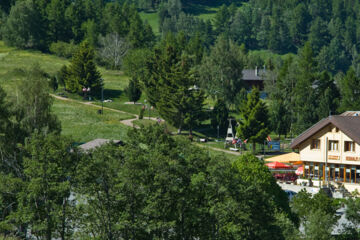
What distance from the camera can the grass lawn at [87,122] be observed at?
282 feet

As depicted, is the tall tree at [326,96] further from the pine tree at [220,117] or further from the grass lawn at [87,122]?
the grass lawn at [87,122]

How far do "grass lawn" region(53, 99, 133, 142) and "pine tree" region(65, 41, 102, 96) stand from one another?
513cm

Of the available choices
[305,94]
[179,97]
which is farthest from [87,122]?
[305,94]

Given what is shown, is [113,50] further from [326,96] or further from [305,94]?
[326,96]

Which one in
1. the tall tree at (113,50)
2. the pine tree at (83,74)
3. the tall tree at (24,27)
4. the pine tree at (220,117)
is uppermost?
the tall tree at (24,27)

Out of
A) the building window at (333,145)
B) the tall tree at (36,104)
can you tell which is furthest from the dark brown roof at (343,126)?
the tall tree at (36,104)

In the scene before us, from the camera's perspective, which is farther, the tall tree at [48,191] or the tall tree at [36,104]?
the tall tree at [36,104]

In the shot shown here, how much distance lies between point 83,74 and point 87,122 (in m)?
17.2

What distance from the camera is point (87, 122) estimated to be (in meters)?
92.8

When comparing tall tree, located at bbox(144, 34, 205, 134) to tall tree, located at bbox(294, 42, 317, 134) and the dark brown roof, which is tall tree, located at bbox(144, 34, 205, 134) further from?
the dark brown roof

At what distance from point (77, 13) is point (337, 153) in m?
104

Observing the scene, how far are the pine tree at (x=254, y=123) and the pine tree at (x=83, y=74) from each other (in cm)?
3188

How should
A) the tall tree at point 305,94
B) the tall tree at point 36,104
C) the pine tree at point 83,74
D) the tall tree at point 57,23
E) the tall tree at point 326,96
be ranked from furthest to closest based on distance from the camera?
the tall tree at point 57,23, the pine tree at point 83,74, the tall tree at point 326,96, the tall tree at point 305,94, the tall tree at point 36,104

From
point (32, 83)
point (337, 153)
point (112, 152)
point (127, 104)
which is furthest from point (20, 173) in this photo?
point (127, 104)
